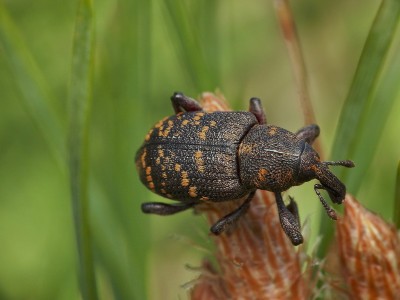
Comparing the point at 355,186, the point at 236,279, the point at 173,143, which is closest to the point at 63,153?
the point at 173,143

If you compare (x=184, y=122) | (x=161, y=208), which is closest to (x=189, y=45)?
(x=184, y=122)

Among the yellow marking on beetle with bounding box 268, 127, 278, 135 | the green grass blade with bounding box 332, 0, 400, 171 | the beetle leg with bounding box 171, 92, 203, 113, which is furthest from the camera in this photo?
the yellow marking on beetle with bounding box 268, 127, 278, 135

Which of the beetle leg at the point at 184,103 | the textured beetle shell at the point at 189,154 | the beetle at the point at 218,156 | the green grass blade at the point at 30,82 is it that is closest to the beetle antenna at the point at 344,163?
the beetle at the point at 218,156

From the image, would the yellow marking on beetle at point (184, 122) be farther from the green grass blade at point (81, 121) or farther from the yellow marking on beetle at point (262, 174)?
the green grass blade at point (81, 121)

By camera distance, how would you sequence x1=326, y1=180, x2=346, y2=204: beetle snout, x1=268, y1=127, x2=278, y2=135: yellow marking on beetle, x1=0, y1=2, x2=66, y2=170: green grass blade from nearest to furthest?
x1=326, y1=180, x2=346, y2=204: beetle snout, x1=0, y1=2, x2=66, y2=170: green grass blade, x1=268, y1=127, x2=278, y2=135: yellow marking on beetle

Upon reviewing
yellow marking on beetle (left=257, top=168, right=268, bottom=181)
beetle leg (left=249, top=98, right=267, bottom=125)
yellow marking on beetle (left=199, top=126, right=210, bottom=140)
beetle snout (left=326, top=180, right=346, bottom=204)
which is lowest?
beetle snout (left=326, top=180, right=346, bottom=204)

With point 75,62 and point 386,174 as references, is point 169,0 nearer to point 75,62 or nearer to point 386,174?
point 75,62

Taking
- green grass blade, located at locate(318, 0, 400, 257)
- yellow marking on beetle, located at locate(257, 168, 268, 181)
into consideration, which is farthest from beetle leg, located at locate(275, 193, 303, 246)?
yellow marking on beetle, located at locate(257, 168, 268, 181)

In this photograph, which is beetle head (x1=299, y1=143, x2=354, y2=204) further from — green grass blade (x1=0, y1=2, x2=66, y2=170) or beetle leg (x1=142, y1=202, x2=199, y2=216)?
green grass blade (x1=0, y1=2, x2=66, y2=170)
